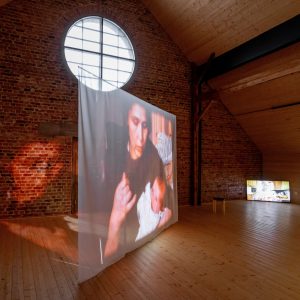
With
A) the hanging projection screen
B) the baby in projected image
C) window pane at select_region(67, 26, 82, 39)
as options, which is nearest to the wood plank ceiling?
window pane at select_region(67, 26, 82, 39)

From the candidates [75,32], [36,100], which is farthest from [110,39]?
[36,100]

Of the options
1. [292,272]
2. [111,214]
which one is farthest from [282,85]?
[111,214]

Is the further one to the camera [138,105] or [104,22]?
[104,22]

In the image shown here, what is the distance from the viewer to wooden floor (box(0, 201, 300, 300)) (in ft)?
9.05

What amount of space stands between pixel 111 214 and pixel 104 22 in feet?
16.5

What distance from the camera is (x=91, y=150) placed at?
9.98 feet

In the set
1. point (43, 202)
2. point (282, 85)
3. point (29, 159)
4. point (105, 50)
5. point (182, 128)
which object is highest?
point (105, 50)

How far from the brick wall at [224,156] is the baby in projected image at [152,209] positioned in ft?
9.87

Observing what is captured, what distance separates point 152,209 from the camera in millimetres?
4676

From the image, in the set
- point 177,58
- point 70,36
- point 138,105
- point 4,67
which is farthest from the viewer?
point 177,58

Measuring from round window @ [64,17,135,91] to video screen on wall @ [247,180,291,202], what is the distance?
488 centimetres

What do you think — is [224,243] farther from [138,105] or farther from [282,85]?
[282,85]

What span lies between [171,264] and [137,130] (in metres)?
1.86

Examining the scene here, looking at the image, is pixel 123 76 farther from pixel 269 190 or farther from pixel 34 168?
pixel 269 190
